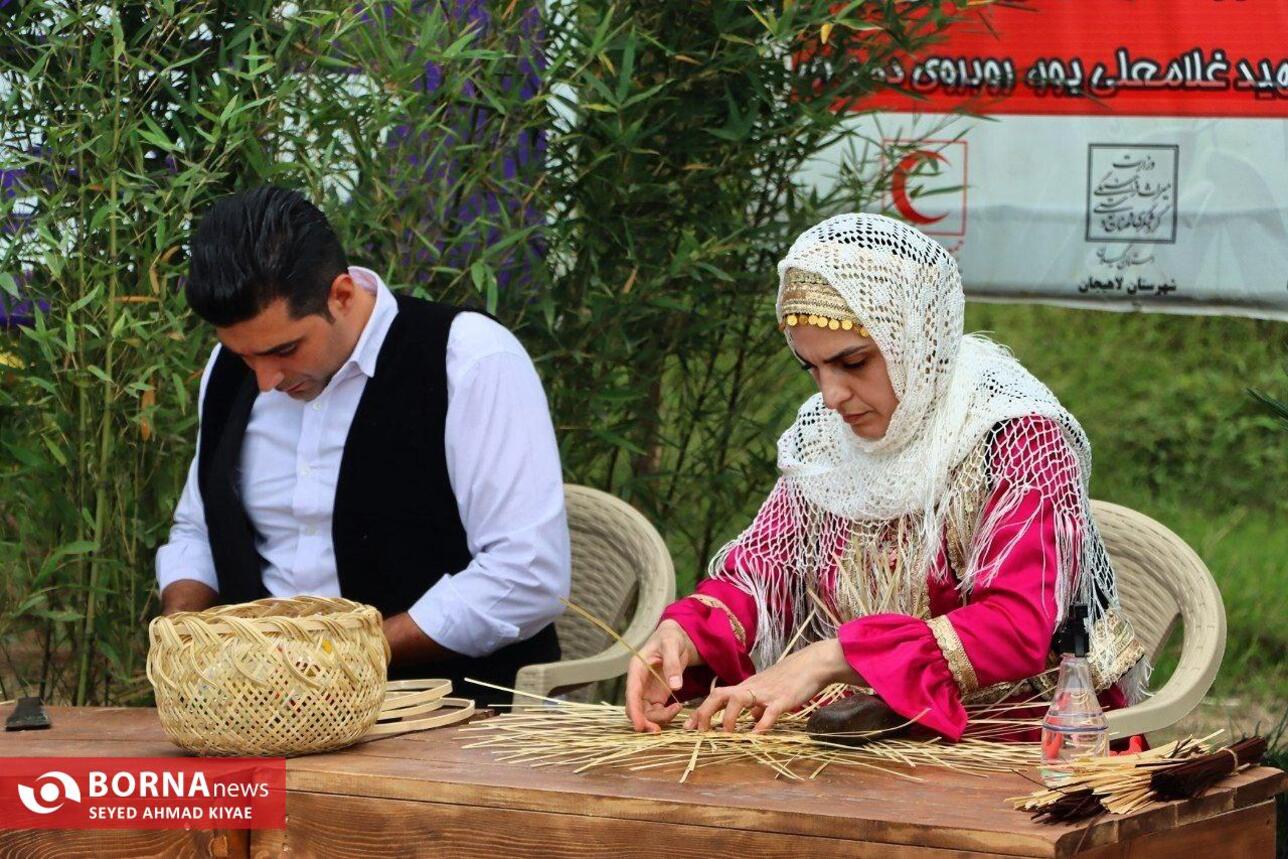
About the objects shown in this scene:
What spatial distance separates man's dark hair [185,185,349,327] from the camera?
128 inches

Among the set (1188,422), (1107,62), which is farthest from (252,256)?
(1188,422)

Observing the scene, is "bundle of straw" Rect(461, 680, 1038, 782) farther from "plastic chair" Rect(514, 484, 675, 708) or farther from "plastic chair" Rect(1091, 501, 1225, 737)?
"plastic chair" Rect(514, 484, 675, 708)

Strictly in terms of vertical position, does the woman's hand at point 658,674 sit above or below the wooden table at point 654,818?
above

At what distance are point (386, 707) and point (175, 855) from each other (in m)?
0.42

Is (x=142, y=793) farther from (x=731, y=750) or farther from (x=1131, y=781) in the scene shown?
(x=1131, y=781)

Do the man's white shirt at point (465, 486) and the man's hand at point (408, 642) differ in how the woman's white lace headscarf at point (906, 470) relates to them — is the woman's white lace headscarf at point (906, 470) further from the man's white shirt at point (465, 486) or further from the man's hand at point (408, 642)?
the man's hand at point (408, 642)

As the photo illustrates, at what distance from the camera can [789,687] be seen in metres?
2.58

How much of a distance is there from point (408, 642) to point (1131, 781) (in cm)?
151

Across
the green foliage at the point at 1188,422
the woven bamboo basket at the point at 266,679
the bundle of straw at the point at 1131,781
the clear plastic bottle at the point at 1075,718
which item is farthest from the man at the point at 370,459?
the green foliage at the point at 1188,422

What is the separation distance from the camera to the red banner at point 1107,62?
14.0 feet

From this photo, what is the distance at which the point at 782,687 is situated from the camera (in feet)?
8.48

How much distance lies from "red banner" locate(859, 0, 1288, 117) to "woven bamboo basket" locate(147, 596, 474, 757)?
2262 mm

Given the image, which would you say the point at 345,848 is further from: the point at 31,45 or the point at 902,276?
the point at 31,45

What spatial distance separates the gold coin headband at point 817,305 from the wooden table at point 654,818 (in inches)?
27.0
